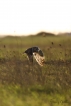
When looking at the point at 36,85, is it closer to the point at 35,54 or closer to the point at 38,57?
the point at 38,57

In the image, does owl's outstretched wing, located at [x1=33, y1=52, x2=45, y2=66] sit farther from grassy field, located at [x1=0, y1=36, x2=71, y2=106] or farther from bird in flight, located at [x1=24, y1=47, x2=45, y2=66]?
grassy field, located at [x1=0, y1=36, x2=71, y2=106]

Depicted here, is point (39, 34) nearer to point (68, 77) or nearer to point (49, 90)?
point (68, 77)

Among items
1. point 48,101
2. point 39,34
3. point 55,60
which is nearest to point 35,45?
point 55,60

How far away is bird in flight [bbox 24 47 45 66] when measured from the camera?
9633 mm

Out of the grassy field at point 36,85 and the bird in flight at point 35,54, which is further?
the bird in flight at point 35,54

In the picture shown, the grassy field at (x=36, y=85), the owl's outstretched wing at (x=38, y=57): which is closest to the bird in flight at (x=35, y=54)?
the owl's outstretched wing at (x=38, y=57)

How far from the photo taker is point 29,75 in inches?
275

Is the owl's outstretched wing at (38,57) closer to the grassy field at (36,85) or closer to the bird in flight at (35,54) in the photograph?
the bird in flight at (35,54)

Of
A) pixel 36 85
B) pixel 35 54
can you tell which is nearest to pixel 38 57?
pixel 35 54

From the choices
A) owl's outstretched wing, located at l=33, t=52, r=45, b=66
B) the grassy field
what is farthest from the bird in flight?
the grassy field

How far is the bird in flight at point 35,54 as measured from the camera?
963 centimetres

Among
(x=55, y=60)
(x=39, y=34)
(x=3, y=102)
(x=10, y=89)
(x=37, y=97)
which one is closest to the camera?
(x=3, y=102)

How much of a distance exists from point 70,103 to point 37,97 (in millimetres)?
706

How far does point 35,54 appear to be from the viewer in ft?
32.6
